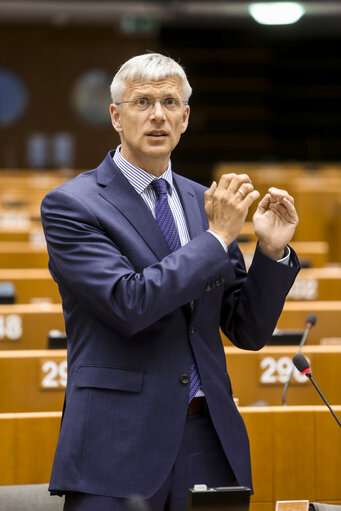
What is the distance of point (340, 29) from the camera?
17.5m

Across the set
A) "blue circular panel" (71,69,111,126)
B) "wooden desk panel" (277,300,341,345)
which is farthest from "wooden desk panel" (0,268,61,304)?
"blue circular panel" (71,69,111,126)

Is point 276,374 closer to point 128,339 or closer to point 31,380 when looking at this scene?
point 31,380

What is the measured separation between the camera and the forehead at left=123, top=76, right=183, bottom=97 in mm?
1904

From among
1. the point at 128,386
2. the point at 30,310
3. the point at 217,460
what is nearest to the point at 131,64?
the point at 128,386

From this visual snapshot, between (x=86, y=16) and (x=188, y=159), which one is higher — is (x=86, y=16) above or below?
above

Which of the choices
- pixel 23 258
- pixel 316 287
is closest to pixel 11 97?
pixel 23 258

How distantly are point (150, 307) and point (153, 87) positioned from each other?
0.49 metres

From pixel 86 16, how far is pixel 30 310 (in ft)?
49.1

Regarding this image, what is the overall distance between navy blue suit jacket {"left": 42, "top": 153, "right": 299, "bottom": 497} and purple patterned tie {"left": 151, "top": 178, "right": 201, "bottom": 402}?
29 mm

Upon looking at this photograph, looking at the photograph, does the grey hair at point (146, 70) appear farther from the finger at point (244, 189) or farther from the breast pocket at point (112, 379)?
the breast pocket at point (112, 379)

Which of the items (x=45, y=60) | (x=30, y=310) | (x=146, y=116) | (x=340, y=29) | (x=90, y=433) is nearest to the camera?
(x=90, y=433)

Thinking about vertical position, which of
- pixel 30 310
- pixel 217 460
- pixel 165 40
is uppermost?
pixel 165 40

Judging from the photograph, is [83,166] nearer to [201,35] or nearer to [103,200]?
[201,35]

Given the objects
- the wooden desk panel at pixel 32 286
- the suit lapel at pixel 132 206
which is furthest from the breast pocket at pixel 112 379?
the wooden desk panel at pixel 32 286
